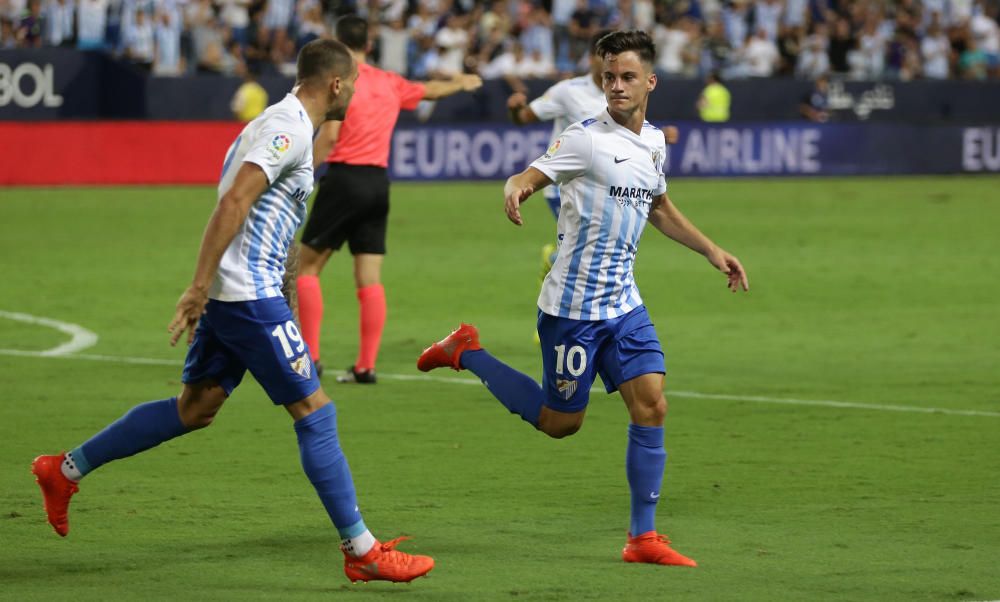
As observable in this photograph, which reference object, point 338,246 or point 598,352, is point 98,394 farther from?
point 598,352

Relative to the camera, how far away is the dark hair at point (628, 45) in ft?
22.5

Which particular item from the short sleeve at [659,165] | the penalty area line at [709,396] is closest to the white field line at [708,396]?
the penalty area line at [709,396]

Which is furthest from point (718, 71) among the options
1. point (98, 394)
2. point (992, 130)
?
point (98, 394)

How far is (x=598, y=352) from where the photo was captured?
694cm

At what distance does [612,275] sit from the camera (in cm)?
691

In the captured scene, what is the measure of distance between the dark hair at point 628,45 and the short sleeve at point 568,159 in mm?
321

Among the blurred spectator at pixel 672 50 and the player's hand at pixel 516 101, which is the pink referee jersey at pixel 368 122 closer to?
the player's hand at pixel 516 101

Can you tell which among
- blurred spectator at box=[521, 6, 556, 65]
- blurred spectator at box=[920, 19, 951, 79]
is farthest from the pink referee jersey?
blurred spectator at box=[920, 19, 951, 79]

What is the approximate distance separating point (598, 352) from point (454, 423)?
3.13m

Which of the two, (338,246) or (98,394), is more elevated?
(338,246)

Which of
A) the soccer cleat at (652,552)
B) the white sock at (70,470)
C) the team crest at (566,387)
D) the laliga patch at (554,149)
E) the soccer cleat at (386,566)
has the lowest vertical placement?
the soccer cleat at (652,552)

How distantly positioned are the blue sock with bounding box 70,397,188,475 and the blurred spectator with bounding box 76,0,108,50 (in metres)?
22.9

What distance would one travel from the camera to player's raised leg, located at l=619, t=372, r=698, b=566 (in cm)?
673

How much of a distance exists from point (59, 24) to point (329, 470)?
2391 cm
